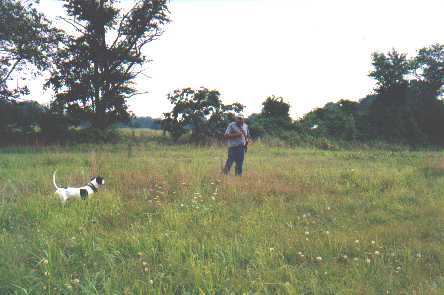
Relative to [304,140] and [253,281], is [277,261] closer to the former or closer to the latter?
[253,281]

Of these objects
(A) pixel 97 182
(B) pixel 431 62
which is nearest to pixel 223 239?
(A) pixel 97 182

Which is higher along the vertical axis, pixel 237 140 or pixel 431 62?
pixel 431 62

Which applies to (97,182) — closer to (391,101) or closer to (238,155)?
(238,155)

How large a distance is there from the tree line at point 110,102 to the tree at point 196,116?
8 cm

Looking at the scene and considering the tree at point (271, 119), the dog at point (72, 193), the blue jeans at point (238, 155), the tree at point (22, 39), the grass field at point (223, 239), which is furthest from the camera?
the tree at point (271, 119)

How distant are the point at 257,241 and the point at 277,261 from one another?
0.67 m

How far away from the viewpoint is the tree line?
2403cm

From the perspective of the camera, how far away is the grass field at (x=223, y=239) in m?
3.82

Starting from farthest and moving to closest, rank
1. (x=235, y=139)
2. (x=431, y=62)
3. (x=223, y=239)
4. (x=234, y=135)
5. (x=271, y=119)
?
(x=431, y=62) → (x=271, y=119) → (x=235, y=139) → (x=234, y=135) → (x=223, y=239)

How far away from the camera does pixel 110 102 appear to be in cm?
2728

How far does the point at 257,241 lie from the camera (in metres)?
4.96

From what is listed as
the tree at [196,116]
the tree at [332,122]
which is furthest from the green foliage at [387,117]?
the tree at [196,116]

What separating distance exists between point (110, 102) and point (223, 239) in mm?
24458

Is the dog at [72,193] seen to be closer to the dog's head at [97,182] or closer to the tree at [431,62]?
the dog's head at [97,182]
